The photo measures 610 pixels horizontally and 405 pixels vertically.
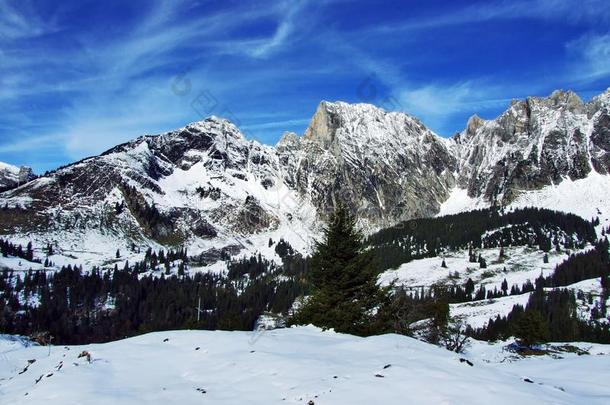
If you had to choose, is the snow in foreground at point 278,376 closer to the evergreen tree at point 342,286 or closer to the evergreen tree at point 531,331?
the evergreen tree at point 342,286

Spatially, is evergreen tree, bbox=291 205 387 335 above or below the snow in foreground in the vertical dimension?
above

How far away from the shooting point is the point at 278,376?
1577 centimetres

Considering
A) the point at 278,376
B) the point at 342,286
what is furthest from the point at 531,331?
the point at 278,376

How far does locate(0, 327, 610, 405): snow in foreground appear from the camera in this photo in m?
13.8

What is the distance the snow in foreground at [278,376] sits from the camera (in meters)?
13.8

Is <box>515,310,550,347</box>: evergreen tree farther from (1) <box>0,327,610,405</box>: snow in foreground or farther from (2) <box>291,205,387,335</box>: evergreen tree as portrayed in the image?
(1) <box>0,327,610,405</box>: snow in foreground

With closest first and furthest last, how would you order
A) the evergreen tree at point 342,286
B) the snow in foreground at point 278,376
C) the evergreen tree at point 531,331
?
the snow in foreground at point 278,376 < the evergreen tree at point 342,286 < the evergreen tree at point 531,331

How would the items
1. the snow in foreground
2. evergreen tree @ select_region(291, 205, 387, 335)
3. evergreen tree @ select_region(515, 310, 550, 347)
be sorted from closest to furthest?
the snow in foreground → evergreen tree @ select_region(291, 205, 387, 335) → evergreen tree @ select_region(515, 310, 550, 347)

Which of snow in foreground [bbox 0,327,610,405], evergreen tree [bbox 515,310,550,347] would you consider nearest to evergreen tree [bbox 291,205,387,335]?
snow in foreground [bbox 0,327,610,405]

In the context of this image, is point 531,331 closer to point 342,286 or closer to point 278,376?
point 342,286

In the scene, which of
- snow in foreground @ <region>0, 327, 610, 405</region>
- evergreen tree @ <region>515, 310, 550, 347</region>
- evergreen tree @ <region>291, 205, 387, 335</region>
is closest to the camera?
snow in foreground @ <region>0, 327, 610, 405</region>

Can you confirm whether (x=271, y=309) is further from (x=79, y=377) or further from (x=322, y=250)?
(x=79, y=377)

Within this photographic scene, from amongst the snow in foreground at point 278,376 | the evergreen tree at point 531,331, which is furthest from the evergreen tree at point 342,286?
the evergreen tree at point 531,331

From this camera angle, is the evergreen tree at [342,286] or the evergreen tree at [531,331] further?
the evergreen tree at [531,331]
